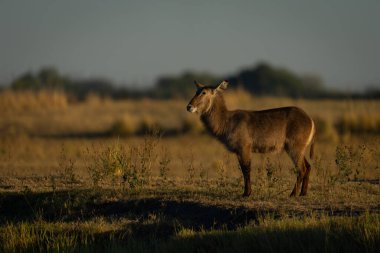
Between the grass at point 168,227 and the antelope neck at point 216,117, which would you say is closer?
the grass at point 168,227

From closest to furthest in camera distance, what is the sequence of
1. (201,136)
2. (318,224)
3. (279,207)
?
(318,224)
(279,207)
(201,136)

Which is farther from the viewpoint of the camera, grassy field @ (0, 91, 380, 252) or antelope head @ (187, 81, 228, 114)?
antelope head @ (187, 81, 228, 114)

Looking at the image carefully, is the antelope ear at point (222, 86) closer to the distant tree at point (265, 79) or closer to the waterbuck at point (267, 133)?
the waterbuck at point (267, 133)

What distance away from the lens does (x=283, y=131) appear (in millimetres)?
11758

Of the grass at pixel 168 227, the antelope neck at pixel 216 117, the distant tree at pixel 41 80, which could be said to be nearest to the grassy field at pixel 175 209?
the grass at pixel 168 227

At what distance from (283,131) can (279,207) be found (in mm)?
1965

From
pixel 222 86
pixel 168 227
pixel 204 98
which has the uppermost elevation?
pixel 222 86

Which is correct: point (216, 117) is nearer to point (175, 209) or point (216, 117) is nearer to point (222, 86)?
point (222, 86)

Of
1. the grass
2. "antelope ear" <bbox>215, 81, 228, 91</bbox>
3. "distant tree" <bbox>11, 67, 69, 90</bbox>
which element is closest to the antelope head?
"antelope ear" <bbox>215, 81, 228, 91</bbox>

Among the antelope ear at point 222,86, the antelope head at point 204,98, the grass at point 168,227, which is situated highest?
the antelope ear at point 222,86

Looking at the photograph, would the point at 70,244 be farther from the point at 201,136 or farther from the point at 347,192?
the point at 201,136

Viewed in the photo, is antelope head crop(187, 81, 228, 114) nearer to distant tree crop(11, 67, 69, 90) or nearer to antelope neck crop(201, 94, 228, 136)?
antelope neck crop(201, 94, 228, 136)

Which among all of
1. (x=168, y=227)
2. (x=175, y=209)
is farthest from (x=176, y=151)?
(x=168, y=227)

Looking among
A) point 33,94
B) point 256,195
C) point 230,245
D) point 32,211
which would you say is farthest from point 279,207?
point 33,94
